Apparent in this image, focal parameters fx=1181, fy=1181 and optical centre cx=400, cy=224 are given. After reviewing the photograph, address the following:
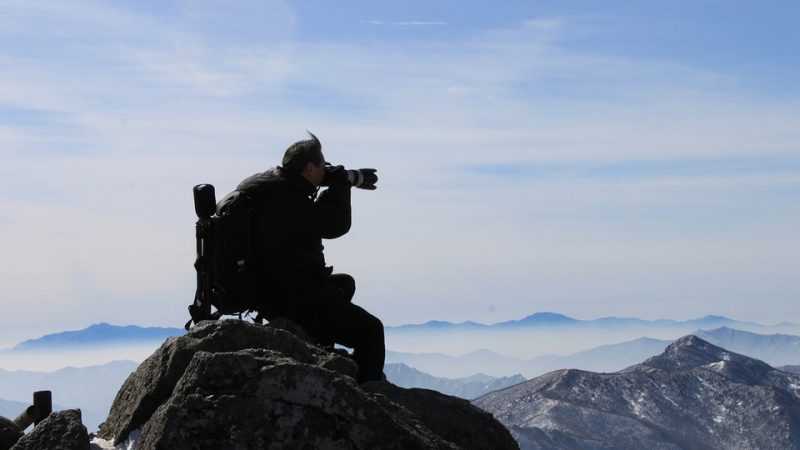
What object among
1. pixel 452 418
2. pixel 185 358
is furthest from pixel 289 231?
pixel 452 418

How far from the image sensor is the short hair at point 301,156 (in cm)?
1347

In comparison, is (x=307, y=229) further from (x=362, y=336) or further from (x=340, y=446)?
(x=340, y=446)

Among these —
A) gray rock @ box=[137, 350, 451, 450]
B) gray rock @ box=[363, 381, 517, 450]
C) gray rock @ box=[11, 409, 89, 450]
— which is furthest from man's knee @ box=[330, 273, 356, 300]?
gray rock @ box=[137, 350, 451, 450]

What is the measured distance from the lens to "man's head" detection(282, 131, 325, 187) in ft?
44.2

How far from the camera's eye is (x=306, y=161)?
44.1ft

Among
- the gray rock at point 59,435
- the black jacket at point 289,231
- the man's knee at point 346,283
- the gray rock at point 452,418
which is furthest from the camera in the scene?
the man's knee at point 346,283

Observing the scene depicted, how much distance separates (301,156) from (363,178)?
127 cm

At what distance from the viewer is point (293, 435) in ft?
30.2

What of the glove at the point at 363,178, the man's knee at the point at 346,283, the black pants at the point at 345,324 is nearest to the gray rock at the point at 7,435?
the black pants at the point at 345,324

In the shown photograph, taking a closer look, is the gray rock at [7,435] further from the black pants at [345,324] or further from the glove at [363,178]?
the glove at [363,178]

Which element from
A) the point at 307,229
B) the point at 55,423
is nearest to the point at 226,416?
the point at 55,423

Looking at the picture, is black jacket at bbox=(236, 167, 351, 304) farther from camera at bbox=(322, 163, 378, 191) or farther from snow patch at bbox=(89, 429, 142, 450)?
snow patch at bbox=(89, 429, 142, 450)

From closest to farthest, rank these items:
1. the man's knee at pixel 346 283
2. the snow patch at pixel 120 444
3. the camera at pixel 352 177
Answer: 1. the snow patch at pixel 120 444
2. the camera at pixel 352 177
3. the man's knee at pixel 346 283

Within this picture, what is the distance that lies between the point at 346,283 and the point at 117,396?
3689mm
